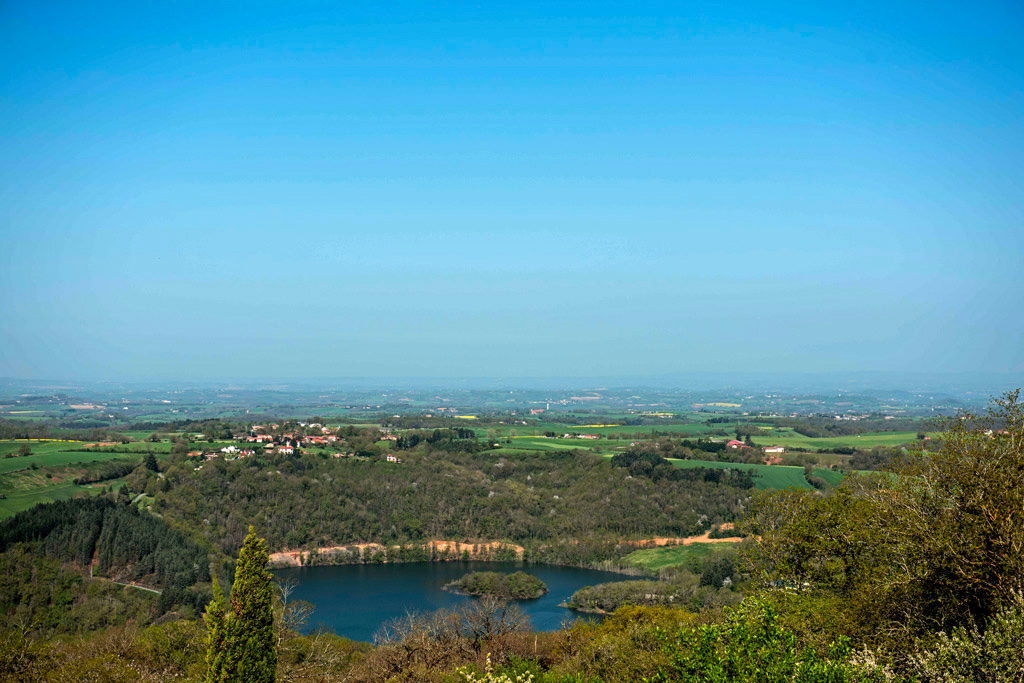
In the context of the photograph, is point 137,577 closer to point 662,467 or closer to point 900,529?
point 900,529

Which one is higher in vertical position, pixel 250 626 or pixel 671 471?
pixel 250 626

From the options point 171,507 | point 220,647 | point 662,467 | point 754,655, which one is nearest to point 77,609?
point 171,507

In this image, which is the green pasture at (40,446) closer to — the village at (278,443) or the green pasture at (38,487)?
the green pasture at (38,487)

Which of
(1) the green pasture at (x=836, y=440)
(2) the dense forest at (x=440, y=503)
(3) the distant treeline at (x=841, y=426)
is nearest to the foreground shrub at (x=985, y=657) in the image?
(2) the dense forest at (x=440, y=503)

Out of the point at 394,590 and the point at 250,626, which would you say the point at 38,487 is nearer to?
the point at 394,590

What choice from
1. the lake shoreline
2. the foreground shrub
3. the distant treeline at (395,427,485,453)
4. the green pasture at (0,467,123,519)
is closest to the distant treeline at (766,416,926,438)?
the lake shoreline

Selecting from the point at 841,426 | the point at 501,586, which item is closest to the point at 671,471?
the point at 501,586

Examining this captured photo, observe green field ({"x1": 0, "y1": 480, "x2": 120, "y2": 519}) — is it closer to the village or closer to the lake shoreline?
the village
